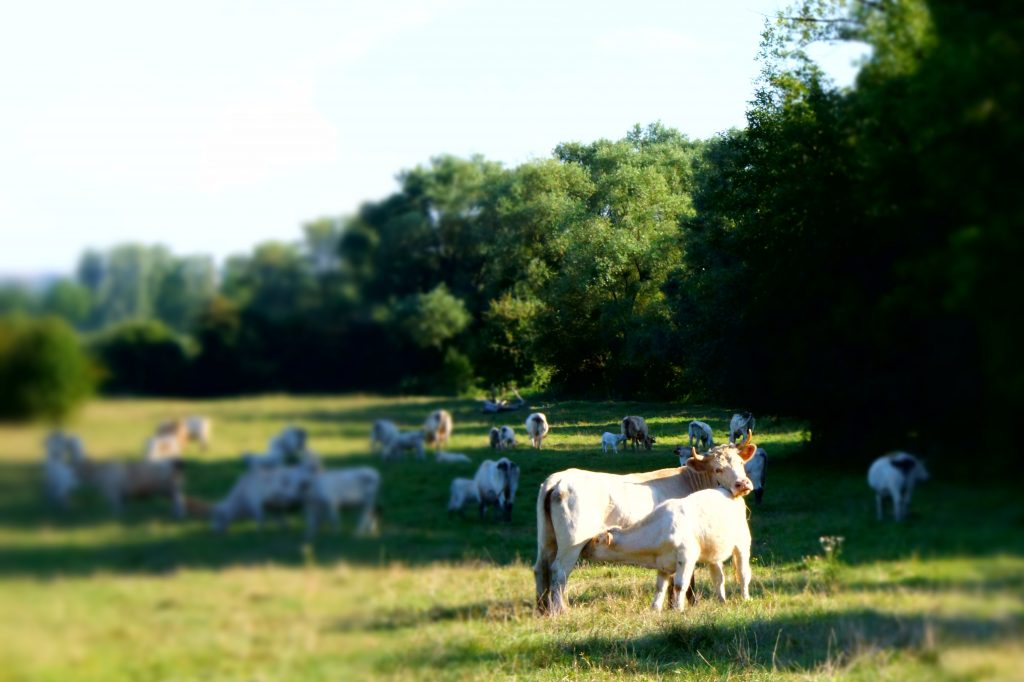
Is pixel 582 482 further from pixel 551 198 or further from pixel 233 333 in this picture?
pixel 233 333

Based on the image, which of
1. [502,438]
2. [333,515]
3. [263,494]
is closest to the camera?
[263,494]

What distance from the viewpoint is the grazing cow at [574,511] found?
8.02 metres

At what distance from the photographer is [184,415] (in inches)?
138

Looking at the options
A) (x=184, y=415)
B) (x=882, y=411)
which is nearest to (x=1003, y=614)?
(x=882, y=411)

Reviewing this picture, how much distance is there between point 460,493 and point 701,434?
1970mm

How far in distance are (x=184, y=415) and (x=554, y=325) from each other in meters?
4.15

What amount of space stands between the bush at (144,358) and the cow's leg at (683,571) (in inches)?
224

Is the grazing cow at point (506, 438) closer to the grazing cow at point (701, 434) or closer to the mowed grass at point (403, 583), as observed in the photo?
the mowed grass at point (403, 583)

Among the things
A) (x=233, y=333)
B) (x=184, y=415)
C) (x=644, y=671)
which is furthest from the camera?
(x=644, y=671)

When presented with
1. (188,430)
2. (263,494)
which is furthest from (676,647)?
(188,430)

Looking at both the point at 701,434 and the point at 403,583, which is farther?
the point at 701,434

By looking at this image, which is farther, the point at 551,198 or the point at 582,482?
the point at 582,482

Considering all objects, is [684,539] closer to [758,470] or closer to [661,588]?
[661,588]

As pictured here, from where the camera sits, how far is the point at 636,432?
7.98m
